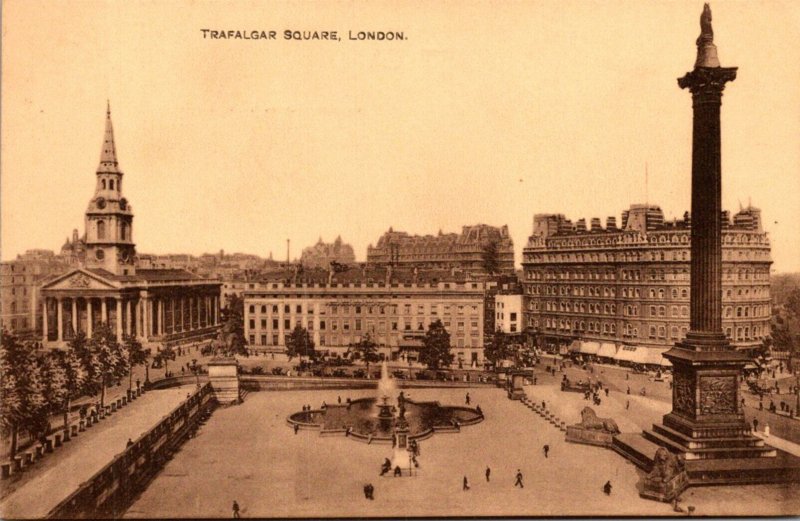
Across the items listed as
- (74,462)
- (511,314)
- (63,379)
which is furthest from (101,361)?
(511,314)

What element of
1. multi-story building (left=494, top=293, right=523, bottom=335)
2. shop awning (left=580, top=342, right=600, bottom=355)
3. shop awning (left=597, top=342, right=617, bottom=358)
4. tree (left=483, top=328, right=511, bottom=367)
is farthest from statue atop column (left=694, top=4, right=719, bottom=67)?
multi-story building (left=494, top=293, right=523, bottom=335)

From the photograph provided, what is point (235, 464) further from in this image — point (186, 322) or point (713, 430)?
point (186, 322)

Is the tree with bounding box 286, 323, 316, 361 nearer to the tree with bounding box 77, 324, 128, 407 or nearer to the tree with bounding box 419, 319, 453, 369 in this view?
the tree with bounding box 419, 319, 453, 369

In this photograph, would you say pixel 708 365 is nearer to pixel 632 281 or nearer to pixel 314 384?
pixel 314 384

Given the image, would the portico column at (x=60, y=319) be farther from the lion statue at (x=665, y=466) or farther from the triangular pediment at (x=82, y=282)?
the lion statue at (x=665, y=466)

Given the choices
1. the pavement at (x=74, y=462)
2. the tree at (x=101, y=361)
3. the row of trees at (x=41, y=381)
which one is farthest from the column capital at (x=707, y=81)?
the tree at (x=101, y=361)

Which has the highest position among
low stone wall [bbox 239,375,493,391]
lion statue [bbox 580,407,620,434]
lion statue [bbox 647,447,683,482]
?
lion statue [bbox 647,447,683,482]

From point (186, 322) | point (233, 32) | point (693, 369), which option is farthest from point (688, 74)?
point (186, 322)
